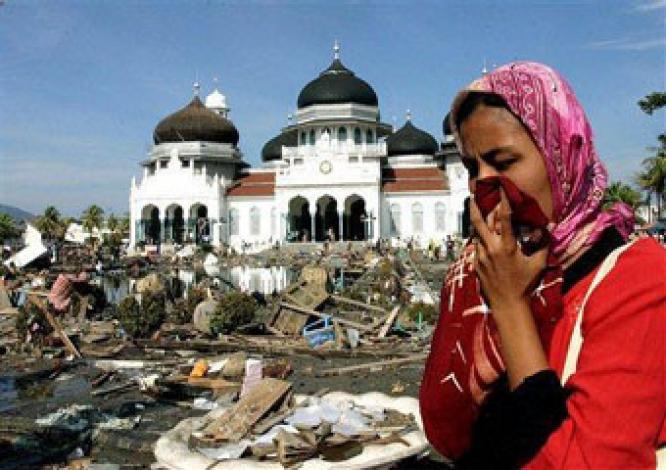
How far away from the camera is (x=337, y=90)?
54594mm

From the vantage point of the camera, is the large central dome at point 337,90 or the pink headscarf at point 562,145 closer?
the pink headscarf at point 562,145

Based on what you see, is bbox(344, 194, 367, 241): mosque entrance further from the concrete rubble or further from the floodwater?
the concrete rubble

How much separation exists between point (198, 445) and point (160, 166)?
5572cm

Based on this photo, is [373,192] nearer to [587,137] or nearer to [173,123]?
[173,123]

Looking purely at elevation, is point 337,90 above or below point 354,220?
above

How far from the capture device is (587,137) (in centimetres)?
141

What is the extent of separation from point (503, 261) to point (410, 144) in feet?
186

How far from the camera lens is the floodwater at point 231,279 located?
81.5 ft

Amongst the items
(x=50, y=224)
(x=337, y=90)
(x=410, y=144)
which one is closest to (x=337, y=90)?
(x=337, y=90)

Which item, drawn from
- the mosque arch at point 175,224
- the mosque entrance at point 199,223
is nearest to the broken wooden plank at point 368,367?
the mosque entrance at point 199,223

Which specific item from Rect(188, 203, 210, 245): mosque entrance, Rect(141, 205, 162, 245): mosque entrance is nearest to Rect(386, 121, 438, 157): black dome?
Rect(188, 203, 210, 245): mosque entrance

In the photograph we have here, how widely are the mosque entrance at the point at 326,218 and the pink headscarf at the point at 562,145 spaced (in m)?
51.9

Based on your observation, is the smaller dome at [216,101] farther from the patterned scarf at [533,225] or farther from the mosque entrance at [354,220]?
the patterned scarf at [533,225]

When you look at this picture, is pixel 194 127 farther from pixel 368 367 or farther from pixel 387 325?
pixel 368 367
